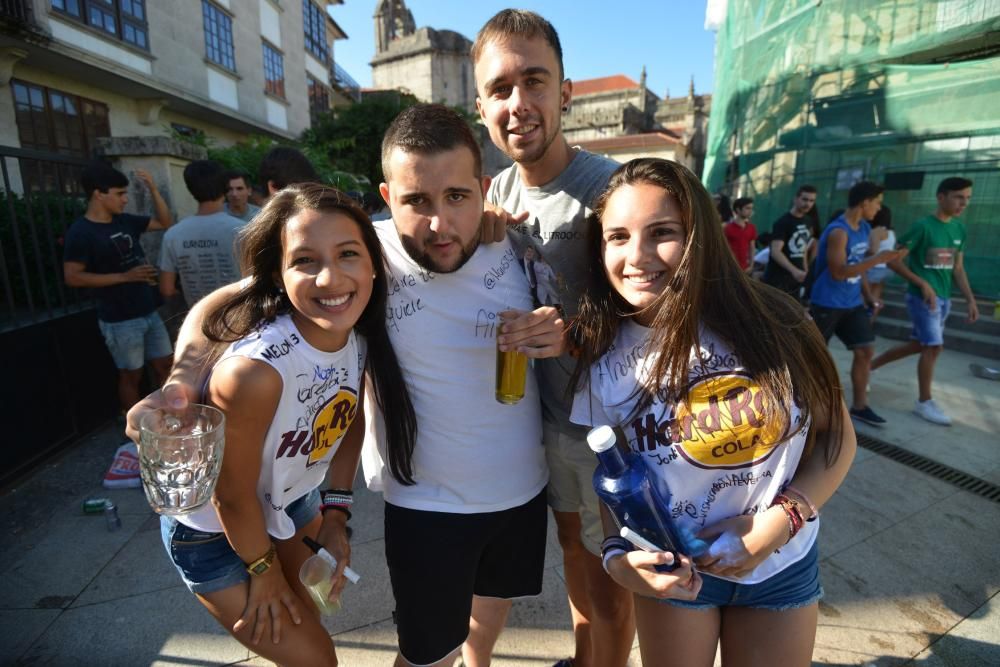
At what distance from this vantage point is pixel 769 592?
56.9 inches

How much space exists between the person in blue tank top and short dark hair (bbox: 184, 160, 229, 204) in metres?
4.98

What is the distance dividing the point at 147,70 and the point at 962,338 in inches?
666

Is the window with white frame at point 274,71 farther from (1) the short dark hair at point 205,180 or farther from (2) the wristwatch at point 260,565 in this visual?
(2) the wristwatch at point 260,565

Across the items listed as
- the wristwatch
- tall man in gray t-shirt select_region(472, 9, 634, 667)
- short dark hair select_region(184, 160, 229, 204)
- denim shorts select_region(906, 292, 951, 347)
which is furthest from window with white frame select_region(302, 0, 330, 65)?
the wristwatch

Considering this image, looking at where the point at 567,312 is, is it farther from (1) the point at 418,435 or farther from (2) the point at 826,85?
(2) the point at 826,85

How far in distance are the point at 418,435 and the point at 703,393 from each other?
0.90 metres

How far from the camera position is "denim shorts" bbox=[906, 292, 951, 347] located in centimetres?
446

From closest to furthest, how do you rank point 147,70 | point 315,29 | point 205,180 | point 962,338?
point 205,180 → point 962,338 → point 147,70 → point 315,29

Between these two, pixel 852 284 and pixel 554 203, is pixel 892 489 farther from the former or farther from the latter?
pixel 554 203

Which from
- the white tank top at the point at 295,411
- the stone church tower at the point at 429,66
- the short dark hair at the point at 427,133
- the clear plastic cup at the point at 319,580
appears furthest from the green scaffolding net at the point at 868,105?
the stone church tower at the point at 429,66

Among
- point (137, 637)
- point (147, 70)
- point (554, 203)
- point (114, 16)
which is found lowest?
point (137, 637)

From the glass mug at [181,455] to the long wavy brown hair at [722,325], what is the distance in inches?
45.7

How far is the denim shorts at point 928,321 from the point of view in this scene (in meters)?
4.46

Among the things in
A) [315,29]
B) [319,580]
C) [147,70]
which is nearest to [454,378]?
[319,580]
